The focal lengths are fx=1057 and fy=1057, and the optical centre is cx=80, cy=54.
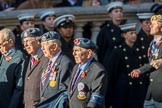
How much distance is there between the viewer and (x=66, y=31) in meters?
14.4

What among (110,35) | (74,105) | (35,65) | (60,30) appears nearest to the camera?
(74,105)

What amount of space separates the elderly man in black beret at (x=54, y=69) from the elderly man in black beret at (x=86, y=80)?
205mm

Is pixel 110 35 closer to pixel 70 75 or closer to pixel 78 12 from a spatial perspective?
pixel 78 12

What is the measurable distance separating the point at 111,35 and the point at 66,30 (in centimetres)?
122

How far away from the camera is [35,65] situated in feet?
44.2

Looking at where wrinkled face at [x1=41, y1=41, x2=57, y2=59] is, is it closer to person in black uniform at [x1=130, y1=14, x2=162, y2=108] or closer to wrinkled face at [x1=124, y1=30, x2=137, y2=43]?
person in black uniform at [x1=130, y1=14, x2=162, y2=108]

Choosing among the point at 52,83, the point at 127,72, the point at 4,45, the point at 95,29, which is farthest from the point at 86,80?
the point at 95,29

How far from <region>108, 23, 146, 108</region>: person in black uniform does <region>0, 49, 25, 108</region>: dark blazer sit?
1.69 metres

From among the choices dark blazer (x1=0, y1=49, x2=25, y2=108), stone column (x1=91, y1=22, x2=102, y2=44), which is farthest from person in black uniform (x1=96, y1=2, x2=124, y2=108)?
dark blazer (x1=0, y1=49, x2=25, y2=108)

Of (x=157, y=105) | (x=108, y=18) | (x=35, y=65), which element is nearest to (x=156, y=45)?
(x=157, y=105)

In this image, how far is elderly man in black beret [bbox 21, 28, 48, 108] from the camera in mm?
A: 13320

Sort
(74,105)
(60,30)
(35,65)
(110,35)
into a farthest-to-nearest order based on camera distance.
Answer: (110,35), (60,30), (35,65), (74,105)

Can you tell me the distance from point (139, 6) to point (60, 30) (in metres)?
2.12

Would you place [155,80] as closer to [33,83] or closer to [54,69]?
[54,69]
